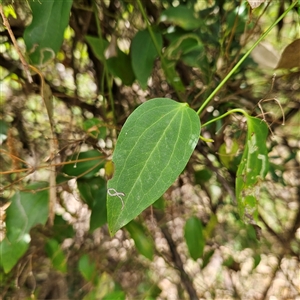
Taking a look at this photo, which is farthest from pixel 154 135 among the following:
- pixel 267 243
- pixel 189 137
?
pixel 267 243

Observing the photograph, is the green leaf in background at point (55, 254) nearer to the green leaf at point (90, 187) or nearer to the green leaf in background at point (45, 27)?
the green leaf at point (90, 187)

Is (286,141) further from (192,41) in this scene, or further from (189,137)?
(189,137)

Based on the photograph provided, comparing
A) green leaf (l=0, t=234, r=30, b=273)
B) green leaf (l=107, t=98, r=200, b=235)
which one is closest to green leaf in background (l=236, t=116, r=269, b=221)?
green leaf (l=107, t=98, r=200, b=235)

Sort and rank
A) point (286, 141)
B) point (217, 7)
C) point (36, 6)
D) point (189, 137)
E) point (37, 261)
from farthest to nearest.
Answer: point (37, 261) → point (286, 141) → point (217, 7) → point (36, 6) → point (189, 137)

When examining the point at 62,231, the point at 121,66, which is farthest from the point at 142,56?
the point at 62,231

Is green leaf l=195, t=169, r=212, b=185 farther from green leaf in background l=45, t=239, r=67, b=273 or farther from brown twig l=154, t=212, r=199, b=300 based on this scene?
green leaf in background l=45, t=239, r=67, b=273

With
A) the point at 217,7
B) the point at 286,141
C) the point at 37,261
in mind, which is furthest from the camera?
the point at 37,261
